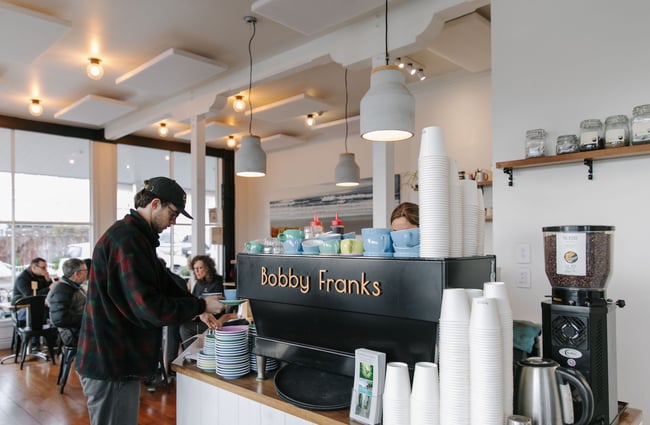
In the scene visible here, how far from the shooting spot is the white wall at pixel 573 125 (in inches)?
92.6

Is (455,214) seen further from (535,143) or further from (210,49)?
(210,49)

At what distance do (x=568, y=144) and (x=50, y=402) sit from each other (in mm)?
4480

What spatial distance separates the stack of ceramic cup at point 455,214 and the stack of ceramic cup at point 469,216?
0.04 m

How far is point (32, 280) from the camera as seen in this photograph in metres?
6.12

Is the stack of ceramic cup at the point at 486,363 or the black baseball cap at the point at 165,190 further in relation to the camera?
the black baseball cap at the point at 165,190

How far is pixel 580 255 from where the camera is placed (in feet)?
4.71

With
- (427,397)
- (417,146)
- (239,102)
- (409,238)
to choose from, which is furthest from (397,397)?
(239,102)

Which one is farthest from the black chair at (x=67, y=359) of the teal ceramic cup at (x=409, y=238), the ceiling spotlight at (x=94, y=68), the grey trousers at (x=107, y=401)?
the teal ceramic cup at (x=409, y=238)

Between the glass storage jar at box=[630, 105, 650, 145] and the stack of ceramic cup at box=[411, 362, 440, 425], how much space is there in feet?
5.86

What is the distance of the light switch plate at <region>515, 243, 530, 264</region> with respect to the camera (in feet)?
8.92

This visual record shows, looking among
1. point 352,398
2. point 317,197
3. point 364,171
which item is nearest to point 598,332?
point 352,398

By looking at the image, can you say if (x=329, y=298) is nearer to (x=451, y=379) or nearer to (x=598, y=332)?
(x=451, y=379)

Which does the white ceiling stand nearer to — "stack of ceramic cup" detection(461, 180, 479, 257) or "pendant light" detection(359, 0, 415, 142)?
"pendant light" detection(359, 0, 415, 142)

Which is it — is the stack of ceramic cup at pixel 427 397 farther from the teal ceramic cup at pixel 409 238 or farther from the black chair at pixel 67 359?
the black chair at pixel 67 359
